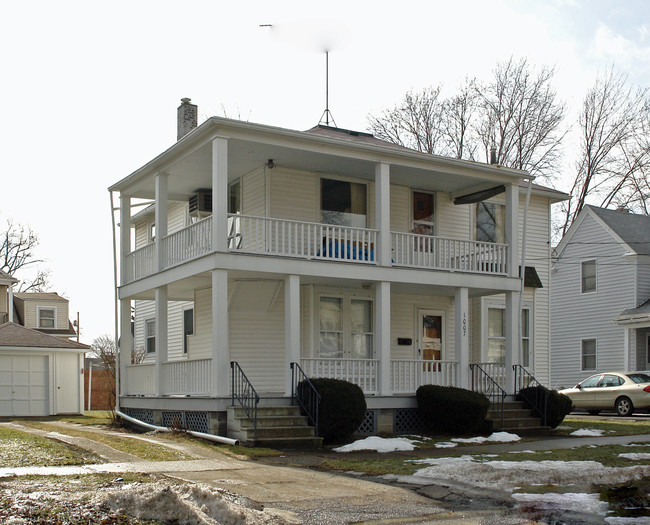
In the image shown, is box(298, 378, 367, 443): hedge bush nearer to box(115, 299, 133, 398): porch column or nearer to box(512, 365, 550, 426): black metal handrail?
box(512, 365, 550, 426): black metal handrail

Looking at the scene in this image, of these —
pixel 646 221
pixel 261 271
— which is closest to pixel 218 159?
pixel 261 271

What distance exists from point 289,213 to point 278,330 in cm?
284

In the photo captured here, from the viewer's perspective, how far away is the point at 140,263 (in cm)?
2128

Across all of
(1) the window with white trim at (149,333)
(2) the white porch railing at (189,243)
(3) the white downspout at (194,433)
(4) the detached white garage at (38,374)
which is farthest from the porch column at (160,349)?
(4) the detached white garage at (38,374)

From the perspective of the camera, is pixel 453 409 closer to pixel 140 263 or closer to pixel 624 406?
pixel 140 263

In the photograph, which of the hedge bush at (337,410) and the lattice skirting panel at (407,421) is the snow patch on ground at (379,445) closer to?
the hedge bush at (337,410)

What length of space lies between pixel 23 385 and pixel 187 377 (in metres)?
12.3

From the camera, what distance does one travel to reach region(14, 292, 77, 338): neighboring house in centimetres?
3856

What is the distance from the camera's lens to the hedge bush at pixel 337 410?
16.2m

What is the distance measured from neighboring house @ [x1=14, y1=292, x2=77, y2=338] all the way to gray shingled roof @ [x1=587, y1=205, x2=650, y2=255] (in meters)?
23.9

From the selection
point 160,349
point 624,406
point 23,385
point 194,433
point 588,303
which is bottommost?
point 624,406

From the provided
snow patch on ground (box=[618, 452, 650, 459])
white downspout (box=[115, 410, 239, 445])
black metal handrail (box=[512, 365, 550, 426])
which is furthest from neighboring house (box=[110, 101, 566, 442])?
snow patch on ground (box=[618, 452, 650, 459])

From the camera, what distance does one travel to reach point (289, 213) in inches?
787

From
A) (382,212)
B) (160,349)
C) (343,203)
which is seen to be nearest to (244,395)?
(160,349)
